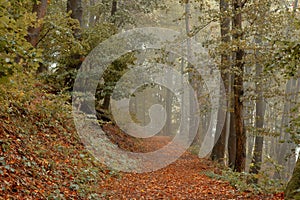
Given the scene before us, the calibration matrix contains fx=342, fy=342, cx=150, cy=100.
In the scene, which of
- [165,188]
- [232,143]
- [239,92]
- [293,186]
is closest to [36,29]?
[165,188]

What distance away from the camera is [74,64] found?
50.3ft

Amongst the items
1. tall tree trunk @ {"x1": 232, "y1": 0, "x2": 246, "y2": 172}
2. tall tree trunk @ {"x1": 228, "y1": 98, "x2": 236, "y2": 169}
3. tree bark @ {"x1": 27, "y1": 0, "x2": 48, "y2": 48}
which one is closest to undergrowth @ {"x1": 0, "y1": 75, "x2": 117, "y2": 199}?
tree bark @ {"x1": 27, "y1": 0, "x2": 48, "y2": 48}

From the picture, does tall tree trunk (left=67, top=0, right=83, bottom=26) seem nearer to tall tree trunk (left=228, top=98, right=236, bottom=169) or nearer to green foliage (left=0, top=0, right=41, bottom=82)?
tall tree trunk (left=228, top=98, right=236, bottom=169)

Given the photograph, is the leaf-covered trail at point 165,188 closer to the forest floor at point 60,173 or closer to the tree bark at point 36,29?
the forest floor at point 60,173

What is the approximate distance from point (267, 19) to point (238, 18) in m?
0.97

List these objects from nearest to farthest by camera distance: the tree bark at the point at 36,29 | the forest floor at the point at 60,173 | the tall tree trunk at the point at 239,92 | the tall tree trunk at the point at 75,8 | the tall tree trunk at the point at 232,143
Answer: the forest floor at the point at 60,173, the tree bark at the point at 36,29, the tall tree trunk at the point at 239,92, the tall tree trunk at the point at 232,143, the tall tree trunk at the point at 75,8

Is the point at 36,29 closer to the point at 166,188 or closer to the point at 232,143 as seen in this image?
the point at 166,188

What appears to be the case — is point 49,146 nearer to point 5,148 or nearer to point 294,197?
point 5,148

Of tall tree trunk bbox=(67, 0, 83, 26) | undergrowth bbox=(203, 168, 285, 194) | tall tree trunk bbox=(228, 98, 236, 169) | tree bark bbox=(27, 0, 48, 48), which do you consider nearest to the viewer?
undergrowth bbox=(203, 168, 285, 194)

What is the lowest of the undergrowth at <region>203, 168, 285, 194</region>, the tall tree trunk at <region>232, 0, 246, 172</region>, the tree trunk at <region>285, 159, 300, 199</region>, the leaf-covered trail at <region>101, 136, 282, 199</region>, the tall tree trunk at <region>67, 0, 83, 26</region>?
the leaf-covered trail at <region>101, 136, 282, 199</region>

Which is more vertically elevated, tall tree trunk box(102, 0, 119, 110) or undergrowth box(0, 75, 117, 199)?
tall tree trunk box(102, 0, 119, 110)

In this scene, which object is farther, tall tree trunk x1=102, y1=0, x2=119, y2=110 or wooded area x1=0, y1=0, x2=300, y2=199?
tall tree trunk x1=102, y1=0, x2=119, y2=110

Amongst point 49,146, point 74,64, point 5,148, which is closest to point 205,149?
point 74,64

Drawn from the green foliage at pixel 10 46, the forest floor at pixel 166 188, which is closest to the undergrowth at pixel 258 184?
the forest floor at pixel 166 188
